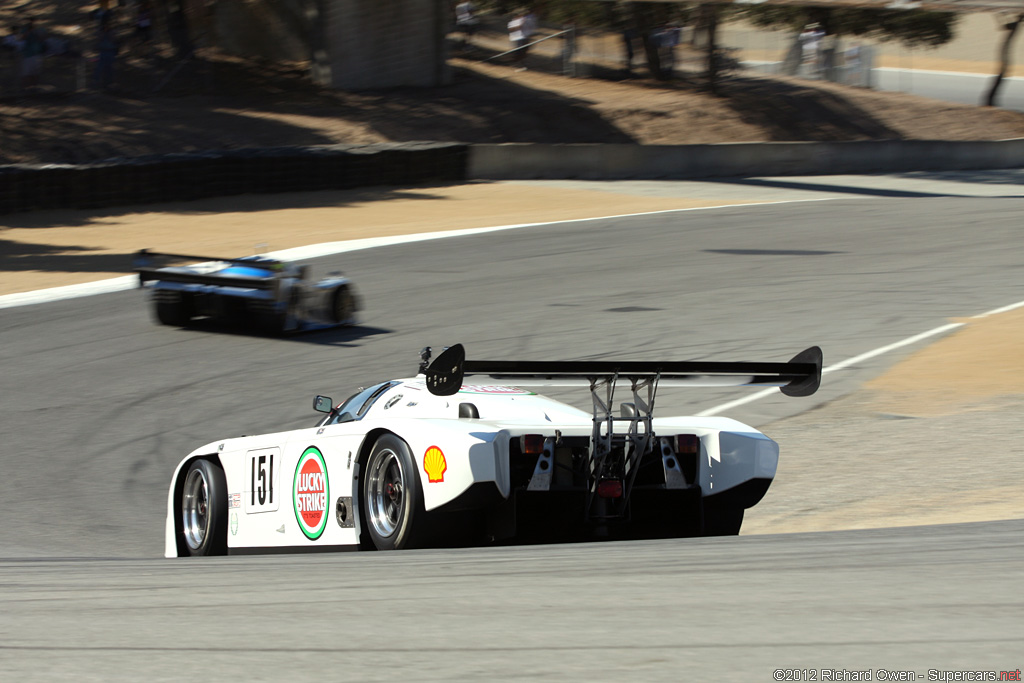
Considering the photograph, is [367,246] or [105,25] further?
[105,25]

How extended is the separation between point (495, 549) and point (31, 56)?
100ft

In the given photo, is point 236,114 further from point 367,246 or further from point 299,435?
point 299,435

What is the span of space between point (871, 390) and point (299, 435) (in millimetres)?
6681

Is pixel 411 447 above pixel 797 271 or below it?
above

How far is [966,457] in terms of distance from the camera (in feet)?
27.6

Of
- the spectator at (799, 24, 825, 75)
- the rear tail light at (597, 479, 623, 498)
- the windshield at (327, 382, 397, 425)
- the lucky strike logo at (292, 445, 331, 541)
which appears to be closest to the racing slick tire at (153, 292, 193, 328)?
the windshield at (327, 382, 397, 425)

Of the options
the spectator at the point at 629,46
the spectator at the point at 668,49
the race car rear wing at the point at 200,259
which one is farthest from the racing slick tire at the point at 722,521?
the spectator at the point at 668,49

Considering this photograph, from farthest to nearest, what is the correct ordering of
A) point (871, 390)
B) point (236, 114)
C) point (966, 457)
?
1. point (236, 114)
2. point (871, 390)
3. point (966, 457)

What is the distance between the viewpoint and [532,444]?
5.91 m

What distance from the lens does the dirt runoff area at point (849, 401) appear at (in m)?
7.52

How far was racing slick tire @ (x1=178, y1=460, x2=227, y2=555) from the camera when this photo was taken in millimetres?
7188

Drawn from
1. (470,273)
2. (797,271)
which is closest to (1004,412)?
(797,271)

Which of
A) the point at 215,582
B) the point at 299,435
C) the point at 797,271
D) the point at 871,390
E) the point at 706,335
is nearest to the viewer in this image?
the point at 215,582

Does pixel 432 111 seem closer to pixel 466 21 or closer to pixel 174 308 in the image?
pixel 466 21
